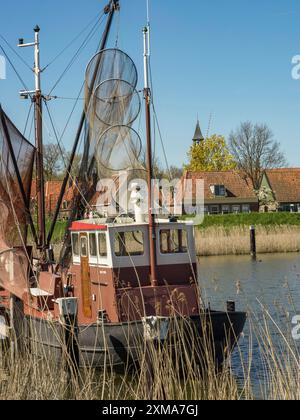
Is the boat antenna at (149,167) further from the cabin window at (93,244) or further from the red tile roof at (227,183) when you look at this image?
the red tile roof at (227,183)

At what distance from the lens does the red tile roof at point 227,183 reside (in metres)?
65.5

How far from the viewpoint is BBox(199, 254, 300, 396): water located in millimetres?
14789

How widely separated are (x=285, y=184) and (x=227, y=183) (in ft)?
21.4

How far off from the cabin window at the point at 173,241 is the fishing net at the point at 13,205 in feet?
8.25

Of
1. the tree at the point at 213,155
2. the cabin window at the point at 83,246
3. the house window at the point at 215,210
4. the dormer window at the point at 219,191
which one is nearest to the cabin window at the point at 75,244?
the cabin window at the point at 83,246

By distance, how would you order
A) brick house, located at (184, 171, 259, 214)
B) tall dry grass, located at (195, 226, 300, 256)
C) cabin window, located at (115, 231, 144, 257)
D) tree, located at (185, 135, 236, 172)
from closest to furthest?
cabin window, located at (115, 231, 144, 257) → tall dry grass, located at (195, 226, 300, 256) → brick house, located at (184, 171, 259, 214) → tree, located at (185, 135, 236, 172)

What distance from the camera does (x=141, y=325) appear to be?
11.8 metres

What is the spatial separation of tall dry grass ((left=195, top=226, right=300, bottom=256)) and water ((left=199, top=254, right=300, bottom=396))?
0.92 metres

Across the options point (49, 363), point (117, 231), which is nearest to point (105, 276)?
point (117, 231)

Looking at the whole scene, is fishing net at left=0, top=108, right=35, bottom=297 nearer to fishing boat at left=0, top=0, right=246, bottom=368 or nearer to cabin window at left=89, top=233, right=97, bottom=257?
fishing boat at left=0, top=0, right=246, bottom=368

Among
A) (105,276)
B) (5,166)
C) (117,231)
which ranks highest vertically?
(5,166)

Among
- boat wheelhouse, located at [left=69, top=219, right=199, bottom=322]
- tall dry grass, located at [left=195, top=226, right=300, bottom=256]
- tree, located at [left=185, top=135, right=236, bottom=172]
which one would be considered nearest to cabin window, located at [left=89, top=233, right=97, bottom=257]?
boat wheelhouse, located at [left=69, top=219, right=199, bottom=322]
